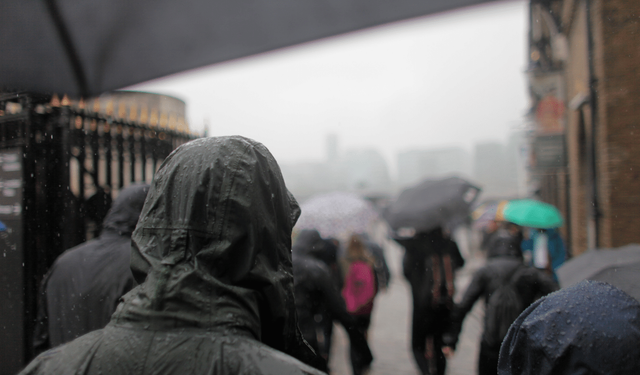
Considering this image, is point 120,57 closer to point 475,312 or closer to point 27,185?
point 27,185

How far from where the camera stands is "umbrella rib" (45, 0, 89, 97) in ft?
10.2

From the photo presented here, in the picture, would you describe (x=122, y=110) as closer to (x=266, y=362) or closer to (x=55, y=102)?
(x=55, y=102)

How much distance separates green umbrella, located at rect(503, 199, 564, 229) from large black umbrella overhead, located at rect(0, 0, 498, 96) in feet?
7.71

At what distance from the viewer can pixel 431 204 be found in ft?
14.1

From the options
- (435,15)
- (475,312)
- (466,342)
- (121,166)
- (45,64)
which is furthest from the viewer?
(475,312)

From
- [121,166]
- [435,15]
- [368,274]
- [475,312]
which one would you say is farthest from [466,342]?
[121,166]

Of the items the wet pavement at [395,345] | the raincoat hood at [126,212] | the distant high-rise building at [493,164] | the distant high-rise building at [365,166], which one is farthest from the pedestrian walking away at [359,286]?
the distant high-rise building at [493,164]

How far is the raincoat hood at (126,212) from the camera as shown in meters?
2.45

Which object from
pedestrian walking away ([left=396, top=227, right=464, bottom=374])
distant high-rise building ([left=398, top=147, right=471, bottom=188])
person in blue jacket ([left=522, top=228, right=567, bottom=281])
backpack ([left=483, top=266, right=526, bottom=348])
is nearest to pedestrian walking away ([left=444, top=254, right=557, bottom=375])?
backpack ([left=483, top=266, right=526, bottom=348])

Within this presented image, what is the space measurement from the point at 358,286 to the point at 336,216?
947mm

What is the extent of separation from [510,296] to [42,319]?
3.52 metres

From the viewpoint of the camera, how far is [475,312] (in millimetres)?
8070

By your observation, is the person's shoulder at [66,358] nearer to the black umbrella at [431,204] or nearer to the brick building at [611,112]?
the black umbrella at [431,204]

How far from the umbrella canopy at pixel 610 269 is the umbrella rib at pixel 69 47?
420 centimetres
